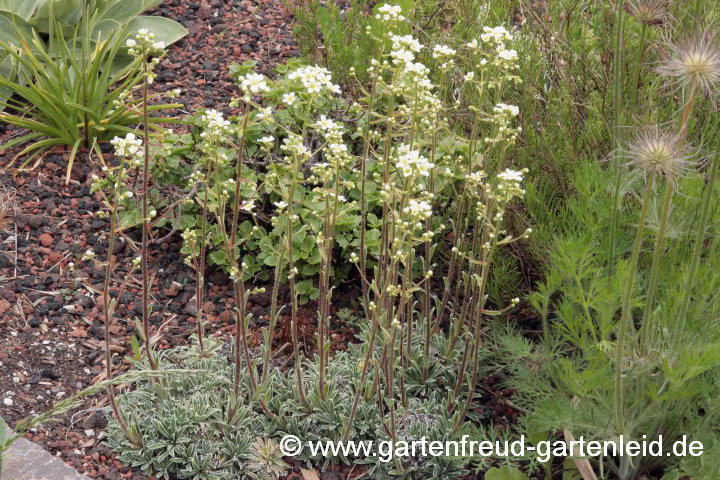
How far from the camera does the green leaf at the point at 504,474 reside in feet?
9.87

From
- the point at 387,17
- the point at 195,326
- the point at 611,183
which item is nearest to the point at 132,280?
the point at 195,326

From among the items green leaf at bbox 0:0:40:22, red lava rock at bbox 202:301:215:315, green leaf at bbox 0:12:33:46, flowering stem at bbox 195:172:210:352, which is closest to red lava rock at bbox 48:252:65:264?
red lava rock at bbox 202:301:215:315

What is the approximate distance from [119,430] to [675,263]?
2.11m

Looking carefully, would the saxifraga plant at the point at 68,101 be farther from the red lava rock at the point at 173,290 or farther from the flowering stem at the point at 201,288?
the flowering stem at the point at 201,288

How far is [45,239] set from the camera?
159 inches

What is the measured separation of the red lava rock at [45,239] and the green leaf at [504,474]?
2296 mm

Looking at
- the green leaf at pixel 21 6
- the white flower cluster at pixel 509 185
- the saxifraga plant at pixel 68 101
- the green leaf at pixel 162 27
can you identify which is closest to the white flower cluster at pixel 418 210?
the white flower cluster at pixel 509 185

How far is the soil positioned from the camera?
328 centimetres

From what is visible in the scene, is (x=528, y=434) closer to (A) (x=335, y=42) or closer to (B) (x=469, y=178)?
(B) (x=469, y=178)

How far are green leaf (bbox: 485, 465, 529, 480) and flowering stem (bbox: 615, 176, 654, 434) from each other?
0.45 meters

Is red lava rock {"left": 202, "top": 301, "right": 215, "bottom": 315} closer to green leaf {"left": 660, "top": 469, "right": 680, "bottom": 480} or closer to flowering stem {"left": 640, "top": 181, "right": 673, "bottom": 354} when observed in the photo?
flowering stem {"left": 640, "top": 181, "right": 673, "bottom": 354}

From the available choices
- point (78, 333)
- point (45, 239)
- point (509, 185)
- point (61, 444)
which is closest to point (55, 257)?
point (45, 239)

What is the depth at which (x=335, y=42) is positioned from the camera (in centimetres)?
469

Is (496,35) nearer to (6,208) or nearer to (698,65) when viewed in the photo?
(698,65)
